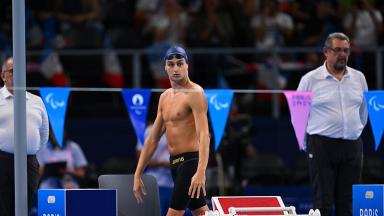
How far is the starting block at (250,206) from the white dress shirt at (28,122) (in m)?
1.79

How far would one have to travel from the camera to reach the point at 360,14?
1514cm

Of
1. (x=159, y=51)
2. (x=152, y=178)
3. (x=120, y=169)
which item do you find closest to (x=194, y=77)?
(x=159, y=51)

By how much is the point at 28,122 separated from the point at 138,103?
60.9 inches

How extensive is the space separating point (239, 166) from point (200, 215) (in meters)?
4.71

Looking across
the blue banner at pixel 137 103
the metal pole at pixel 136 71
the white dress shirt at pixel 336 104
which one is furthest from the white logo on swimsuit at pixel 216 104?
the metal pole at pixel 136 71

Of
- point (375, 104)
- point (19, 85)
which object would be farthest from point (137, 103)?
point (19, 85)

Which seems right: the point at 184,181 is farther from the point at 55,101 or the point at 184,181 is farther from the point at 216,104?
the point at 55,101

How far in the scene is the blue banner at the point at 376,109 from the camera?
10867 millimetres

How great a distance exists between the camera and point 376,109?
36.0 feet

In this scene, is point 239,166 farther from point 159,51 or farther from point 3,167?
point 3,167

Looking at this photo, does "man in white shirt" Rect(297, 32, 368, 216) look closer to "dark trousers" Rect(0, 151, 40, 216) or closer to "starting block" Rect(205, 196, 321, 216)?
"starting block" Rect(205, 196, 321, 216)

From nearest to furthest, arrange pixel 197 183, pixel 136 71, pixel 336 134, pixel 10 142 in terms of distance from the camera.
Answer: pixel 197 183, pixel 10 142, pixel 336 134, pixel 136 71

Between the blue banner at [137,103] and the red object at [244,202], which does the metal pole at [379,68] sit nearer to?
the blue banner at [137,103]

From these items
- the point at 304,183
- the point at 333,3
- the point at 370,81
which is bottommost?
the point at 304,183
